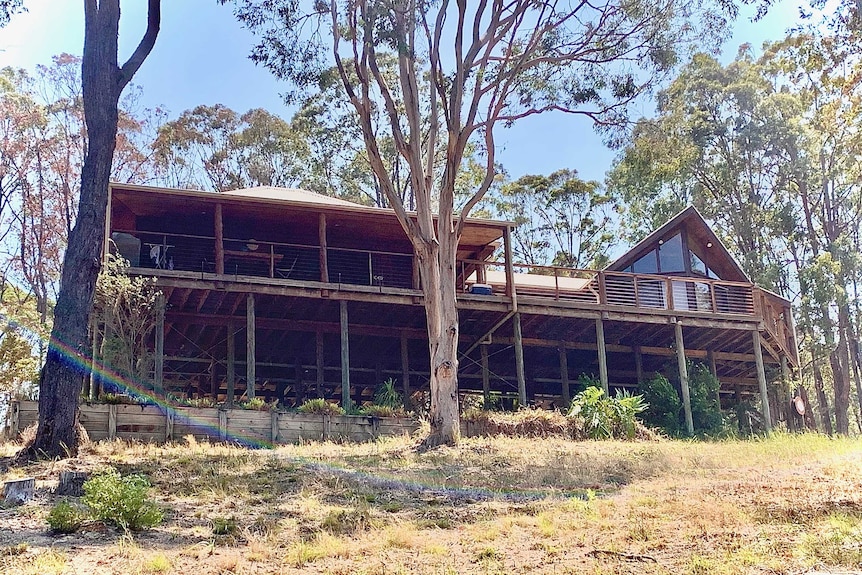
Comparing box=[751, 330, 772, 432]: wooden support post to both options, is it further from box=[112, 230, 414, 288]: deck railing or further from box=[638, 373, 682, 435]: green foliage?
box=[112, 230, 414, 288]: deck railing

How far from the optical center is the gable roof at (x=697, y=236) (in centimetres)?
2377

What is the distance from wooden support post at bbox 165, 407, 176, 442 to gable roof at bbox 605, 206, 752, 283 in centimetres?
1362

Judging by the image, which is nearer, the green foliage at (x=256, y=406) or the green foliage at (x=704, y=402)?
the green foliage at (x=256, y=406)

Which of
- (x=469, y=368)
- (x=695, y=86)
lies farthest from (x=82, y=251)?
(x=695, y=86)

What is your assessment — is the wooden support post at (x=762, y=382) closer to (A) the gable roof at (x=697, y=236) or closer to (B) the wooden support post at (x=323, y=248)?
(A) the gable roof at (x=697, y=236)

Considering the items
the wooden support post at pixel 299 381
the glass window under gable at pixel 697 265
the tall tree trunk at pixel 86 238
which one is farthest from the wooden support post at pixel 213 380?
the glass window under gable at pixel 697 265

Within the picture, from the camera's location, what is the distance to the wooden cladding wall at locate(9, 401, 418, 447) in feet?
46.8

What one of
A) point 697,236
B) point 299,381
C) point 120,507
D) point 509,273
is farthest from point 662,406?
point 120,507

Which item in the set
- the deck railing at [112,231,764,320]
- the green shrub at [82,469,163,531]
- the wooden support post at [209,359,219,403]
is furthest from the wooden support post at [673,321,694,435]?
the green shrub at [82,469,163,531]

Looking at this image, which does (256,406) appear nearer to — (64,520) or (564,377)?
(64,520)

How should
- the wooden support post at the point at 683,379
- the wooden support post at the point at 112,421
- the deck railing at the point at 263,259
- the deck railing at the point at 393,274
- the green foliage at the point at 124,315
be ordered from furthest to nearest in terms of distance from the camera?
the wooden support post at the point at 683,379
the deck railing at the point at 393,274
the deck railing at the point at 263,259
the green foliage at the point at 124,315
the wooden support post at the point at 112,421

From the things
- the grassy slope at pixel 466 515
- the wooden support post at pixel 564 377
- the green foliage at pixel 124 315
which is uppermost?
the green foliage at pixel 124 315

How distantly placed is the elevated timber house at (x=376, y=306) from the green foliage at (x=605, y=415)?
7.97ft

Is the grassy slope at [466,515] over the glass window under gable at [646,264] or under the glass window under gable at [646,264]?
under
